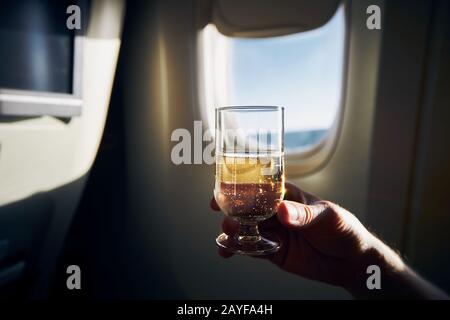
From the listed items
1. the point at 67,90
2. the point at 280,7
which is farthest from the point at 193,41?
the point at 67,90

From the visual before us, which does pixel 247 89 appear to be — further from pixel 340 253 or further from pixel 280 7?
pixel 340 253

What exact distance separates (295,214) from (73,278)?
1.11m

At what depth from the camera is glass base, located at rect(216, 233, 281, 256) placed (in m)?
0.71

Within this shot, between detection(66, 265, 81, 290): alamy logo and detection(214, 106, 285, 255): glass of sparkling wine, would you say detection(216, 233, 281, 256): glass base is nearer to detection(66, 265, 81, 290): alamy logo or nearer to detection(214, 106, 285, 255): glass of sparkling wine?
detection(214, 106, 285, 255): glass of sparkling wine

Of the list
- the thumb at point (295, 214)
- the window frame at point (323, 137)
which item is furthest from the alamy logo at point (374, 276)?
the window frame at point (323, 137)

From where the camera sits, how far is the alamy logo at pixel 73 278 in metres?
1.40

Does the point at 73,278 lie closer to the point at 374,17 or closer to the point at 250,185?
the point at 250,185

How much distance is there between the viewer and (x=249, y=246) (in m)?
0.75

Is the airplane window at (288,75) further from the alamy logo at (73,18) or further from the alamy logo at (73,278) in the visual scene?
the alamy logo at (73,278)

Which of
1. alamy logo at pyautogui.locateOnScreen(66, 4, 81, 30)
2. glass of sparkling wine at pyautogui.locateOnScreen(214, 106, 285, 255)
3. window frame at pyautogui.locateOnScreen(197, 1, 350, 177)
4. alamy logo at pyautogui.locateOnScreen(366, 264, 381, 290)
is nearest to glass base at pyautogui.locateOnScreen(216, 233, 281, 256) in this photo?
glass of sparkling wine at pyautogui.locateOnScreen(214, 106, 285, 255)

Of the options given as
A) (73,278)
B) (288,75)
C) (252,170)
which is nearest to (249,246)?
(252,170)

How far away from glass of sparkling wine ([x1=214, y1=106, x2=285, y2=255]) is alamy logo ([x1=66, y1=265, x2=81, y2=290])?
0.89m

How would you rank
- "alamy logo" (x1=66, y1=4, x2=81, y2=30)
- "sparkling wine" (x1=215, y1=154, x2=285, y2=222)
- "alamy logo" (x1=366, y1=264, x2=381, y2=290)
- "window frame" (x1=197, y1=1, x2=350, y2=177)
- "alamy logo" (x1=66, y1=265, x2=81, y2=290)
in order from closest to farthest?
1. "sparkling wine" (x1=215, y1=154, x2=285, y2=222)
2. "alamy logo" (x1=366, y1=264, x2=381, y2=290)
3. "alamy logo" (x1=66, y1=4, x2=81, y2=30)
4. "window frame" (x1=197, y1=1, x2=350, y2=177)
5. "alamy logo" (x1=66, y1=265, x2=81, y2=290)

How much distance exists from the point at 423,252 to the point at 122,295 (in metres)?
1.16
